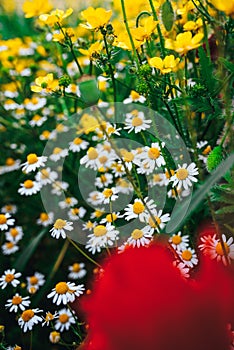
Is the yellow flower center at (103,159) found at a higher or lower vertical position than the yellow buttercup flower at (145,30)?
lower

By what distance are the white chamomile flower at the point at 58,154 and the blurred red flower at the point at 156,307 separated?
0.64m

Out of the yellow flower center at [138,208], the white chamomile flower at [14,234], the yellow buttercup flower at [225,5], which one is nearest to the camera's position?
the yellow buttercup flower at [225,5]

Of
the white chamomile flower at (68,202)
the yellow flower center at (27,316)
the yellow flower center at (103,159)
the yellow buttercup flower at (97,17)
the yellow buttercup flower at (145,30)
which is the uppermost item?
the yellow buttercup flower at (97,17)

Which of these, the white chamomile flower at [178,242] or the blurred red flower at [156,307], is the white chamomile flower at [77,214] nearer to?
the white chamomile flower at [178,242]

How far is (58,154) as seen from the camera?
1072 mm

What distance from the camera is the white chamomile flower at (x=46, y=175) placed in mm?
1015

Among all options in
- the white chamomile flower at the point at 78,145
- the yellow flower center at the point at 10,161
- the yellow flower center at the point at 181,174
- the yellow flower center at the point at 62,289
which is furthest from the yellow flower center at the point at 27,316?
the yellow flower center at the point at 10,161

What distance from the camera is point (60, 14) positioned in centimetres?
80

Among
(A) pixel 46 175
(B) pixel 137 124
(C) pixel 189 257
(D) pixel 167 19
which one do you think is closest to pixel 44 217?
(A) pixel 46 175

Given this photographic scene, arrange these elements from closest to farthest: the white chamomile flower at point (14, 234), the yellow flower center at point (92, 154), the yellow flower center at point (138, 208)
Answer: the yellow flower center at point (138, 208) < the yellow flower center at point (92, 154) < the white chamomile flower at point (14, 234)

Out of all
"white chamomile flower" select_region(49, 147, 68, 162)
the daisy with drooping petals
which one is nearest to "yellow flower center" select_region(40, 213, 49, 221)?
"white chamomile flower" select_region(49, 147, 68, 162)

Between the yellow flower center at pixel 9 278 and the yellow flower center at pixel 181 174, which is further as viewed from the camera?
the yellow flower center at pixel 9 278

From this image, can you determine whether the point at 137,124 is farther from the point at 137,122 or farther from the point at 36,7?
the point at 36,7

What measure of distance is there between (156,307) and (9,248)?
0.66m
